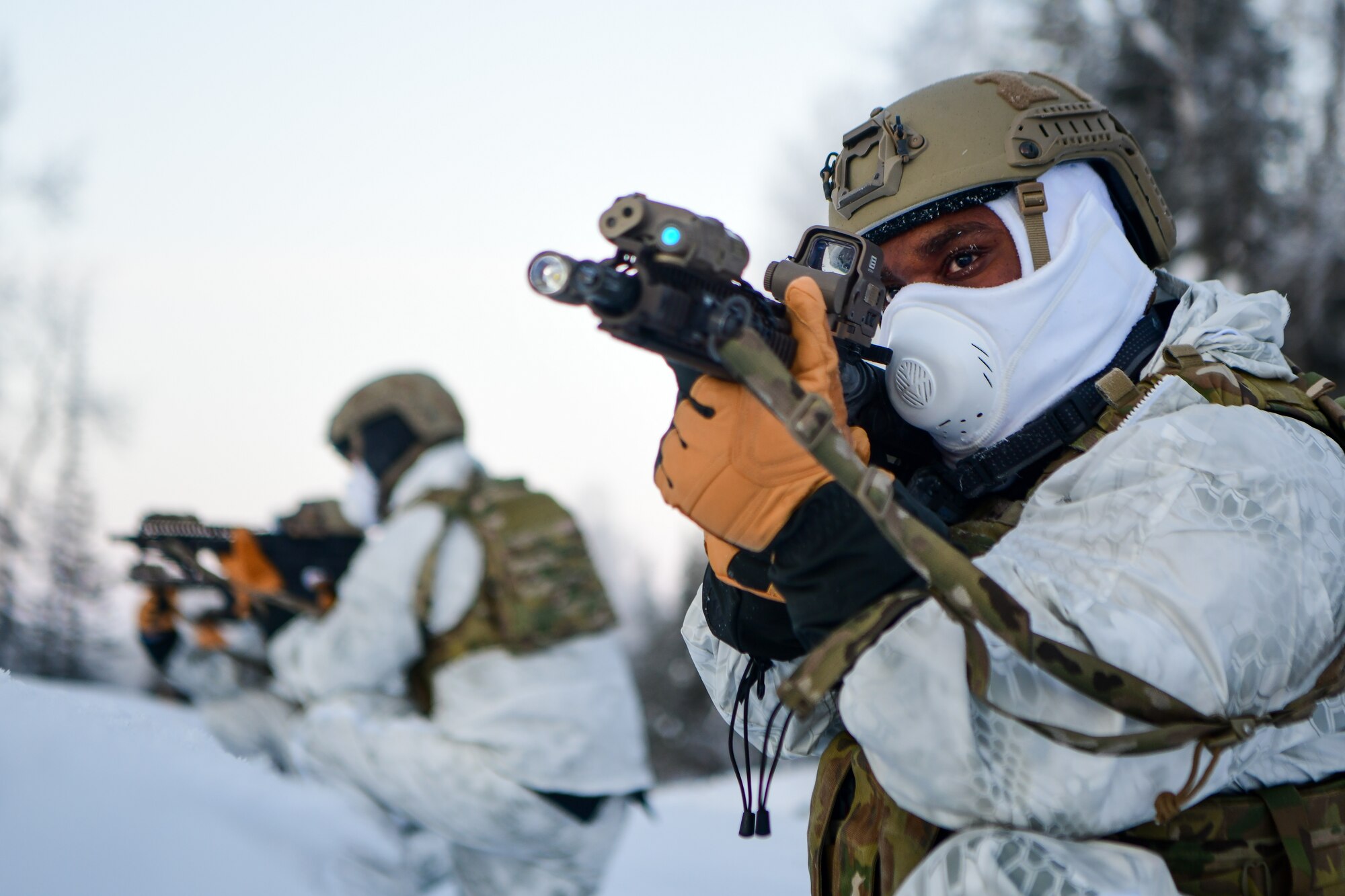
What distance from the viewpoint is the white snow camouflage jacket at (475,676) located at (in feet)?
12.6

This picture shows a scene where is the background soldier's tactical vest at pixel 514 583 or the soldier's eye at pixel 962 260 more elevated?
the soldier's eye at pixel 962 260

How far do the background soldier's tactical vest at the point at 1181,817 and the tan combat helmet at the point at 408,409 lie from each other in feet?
10.3

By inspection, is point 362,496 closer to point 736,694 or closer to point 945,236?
point 736,694

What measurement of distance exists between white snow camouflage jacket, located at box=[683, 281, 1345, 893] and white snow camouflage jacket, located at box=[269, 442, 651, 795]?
8.81 ft

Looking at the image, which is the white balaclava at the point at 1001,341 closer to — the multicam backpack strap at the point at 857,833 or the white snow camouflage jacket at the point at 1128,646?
the white snow camouflage jacket at the point at 1128,646

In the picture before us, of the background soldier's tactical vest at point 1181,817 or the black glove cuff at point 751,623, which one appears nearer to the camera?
the background soldier's tactical vest at point 1181,817

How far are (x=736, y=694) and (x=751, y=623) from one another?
0.28 m

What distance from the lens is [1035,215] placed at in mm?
1823

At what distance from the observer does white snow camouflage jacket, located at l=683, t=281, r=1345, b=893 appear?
124cm

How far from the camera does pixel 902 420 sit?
5.92 ft

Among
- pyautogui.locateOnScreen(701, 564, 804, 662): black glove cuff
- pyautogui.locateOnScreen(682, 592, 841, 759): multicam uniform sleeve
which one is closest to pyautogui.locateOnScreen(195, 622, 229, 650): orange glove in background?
pyautogui.locateOnScreen(682, 592, 841, 759): multicam uniform sleeve

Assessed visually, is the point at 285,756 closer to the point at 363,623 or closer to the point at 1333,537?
the point at 363,623

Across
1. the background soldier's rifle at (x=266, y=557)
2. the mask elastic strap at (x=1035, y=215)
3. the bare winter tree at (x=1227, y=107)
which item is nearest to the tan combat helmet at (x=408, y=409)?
the background soldier's rifle at (x=266, y=557)

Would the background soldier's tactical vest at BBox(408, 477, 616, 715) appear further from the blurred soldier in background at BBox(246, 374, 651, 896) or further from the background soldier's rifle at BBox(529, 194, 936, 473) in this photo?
the background soldier's rifle at BBox(529, 194, 936, 473)
